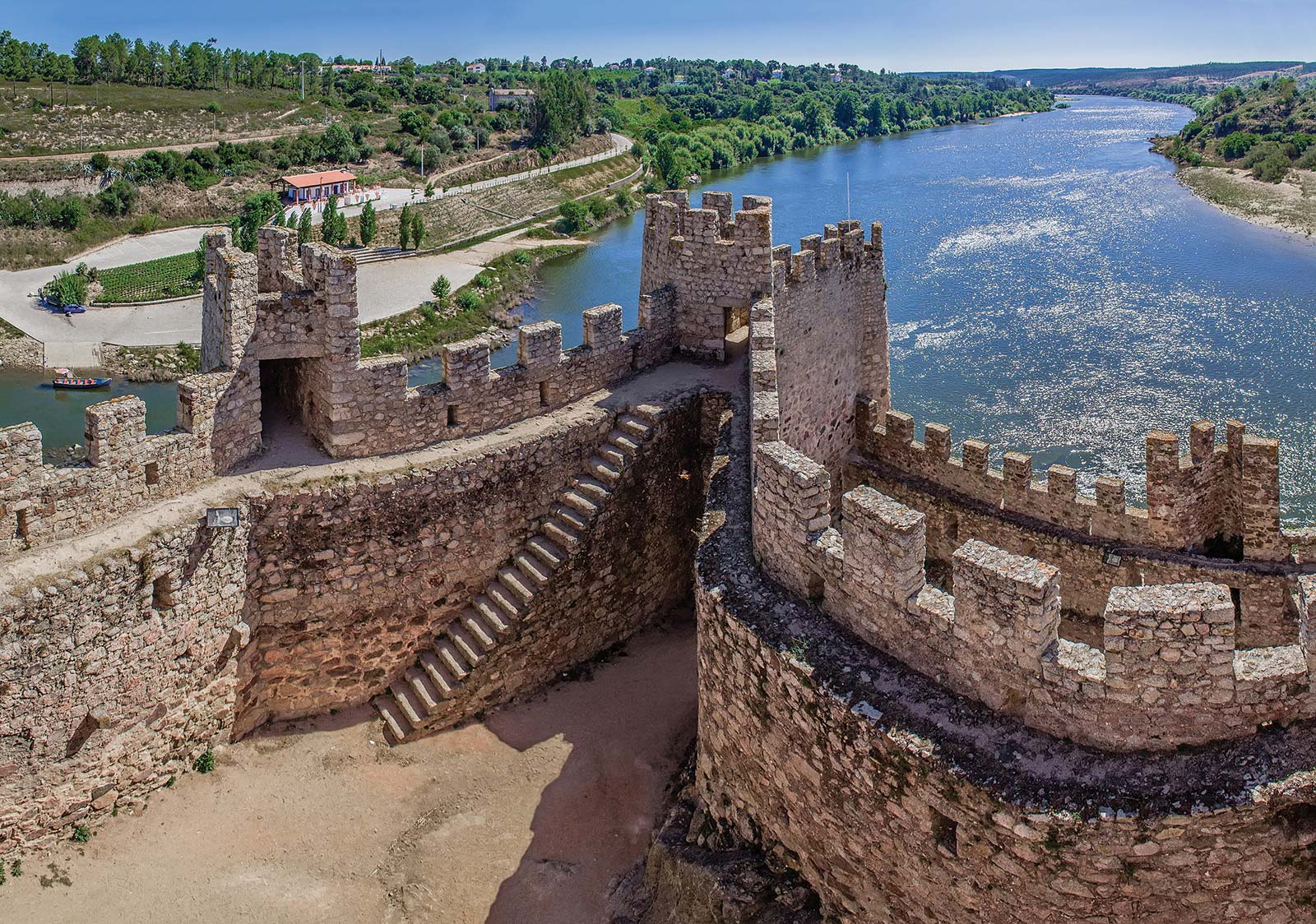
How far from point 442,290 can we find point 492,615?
38.9m

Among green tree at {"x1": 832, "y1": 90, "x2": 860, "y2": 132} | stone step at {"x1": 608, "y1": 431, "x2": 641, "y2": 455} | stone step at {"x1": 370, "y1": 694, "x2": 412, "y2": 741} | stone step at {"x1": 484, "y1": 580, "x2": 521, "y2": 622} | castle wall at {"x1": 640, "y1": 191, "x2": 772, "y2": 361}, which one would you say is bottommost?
stone step at {"x1": 370, "y1": 694, "x2": 412, "y2": 741}

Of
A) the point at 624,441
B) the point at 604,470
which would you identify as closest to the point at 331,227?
the point at 624,441

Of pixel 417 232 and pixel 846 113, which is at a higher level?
pixel 846 113

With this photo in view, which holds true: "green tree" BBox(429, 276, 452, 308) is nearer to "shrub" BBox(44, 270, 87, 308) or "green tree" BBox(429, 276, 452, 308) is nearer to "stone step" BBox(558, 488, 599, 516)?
"shrub" BBox(44, 270, 87, 308)

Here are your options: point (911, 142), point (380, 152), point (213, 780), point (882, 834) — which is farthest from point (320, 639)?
point (911, 142)

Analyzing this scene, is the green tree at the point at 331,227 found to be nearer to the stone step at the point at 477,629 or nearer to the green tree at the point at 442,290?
the green tree at the point at 442,290

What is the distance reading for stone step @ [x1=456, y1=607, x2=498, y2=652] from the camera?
11727 millimetres

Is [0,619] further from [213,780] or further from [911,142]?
[911,142]

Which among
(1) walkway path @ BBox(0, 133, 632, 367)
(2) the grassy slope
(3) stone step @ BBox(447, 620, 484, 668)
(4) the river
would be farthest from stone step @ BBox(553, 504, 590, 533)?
(2) the grassy slope

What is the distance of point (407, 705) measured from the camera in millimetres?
11688

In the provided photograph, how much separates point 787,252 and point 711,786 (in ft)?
22.8

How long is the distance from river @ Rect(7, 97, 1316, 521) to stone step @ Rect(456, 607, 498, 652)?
54.7ft

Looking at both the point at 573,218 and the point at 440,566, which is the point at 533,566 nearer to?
the point at 440,566

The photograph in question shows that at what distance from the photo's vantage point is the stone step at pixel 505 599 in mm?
11812
